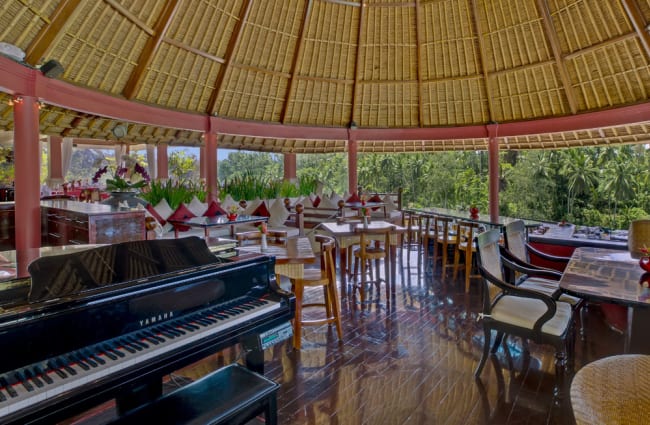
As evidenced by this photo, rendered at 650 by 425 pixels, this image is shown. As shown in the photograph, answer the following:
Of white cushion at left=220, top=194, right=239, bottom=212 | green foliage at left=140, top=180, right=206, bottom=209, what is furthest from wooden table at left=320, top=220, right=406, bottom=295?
green foliage at left=140, top=180, right=206, bottom=209

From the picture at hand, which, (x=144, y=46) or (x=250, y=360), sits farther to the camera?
(x=144, y=46)

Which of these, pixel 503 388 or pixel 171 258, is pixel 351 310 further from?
pixel 171 258

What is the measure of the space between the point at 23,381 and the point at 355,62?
8.31 metres

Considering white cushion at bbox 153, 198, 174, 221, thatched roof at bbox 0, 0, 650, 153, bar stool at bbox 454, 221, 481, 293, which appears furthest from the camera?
white cushion at bbox 153, 198, 174, 221

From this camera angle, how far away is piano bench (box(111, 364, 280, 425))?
5.80ft

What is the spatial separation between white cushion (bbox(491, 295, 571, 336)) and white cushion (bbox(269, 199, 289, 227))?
17.8ft

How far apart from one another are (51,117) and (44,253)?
687cm

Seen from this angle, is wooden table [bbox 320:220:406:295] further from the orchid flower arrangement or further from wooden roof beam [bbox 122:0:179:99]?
wooden roof beam [bbox 122:0:179:99]

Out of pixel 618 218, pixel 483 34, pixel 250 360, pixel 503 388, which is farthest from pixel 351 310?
pixel 618 218

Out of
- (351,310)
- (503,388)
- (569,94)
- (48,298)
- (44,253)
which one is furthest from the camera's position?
(569,94)

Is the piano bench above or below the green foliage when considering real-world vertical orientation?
below

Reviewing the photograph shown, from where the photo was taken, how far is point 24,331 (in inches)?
54.4

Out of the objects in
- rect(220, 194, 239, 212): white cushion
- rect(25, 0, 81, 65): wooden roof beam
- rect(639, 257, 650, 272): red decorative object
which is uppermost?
rect(25, 0, 81, 65): wooden roof beam

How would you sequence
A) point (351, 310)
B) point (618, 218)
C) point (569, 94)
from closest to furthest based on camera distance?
point (351, 310), point (569, 94), point (618, 218)
